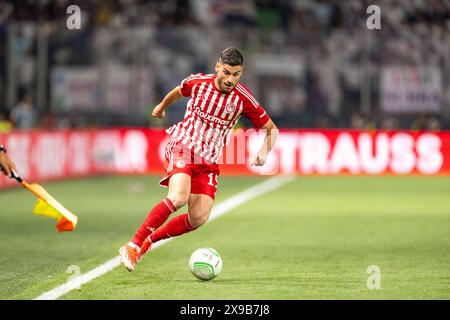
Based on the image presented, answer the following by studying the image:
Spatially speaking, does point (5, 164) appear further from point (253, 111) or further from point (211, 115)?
point (253, 111)

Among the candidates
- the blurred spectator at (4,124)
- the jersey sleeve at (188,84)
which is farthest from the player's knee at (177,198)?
the blurred spectator at (4,124)

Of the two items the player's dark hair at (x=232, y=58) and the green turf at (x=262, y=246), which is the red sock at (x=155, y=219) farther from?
the player's dark hair at (x=232, y=58)

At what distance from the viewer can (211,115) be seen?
9.32 metres

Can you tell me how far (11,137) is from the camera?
20.1 m

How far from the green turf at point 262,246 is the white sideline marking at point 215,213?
0.11 m

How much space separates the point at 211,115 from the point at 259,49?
18.8 meters

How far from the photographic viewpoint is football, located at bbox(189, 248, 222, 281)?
8.84 m

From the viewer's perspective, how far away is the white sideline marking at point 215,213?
830 centimetres

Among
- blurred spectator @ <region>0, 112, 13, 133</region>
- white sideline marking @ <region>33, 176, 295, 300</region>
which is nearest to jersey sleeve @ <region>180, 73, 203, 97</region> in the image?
white sideline marking @ <region>33, 176, 295, 300</region>

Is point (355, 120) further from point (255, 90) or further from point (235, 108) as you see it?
point (235, 108)

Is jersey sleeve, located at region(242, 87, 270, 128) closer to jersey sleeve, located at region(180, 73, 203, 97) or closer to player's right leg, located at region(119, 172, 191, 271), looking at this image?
jersey sleeve, located at region(180, 73, 203, 97)

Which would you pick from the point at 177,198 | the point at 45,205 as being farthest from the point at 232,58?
the point at 45,205
